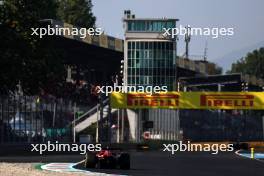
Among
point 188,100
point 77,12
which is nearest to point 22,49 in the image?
point 188,100

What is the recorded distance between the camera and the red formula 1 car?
2470 centimetres

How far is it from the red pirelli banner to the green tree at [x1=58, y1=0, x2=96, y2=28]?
149 ft

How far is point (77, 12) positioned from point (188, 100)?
1922 inches

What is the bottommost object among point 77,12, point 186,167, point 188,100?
point 186,167

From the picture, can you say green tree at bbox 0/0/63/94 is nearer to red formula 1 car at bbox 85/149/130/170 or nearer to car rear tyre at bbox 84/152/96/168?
car rear tyre at bbox 84/152/96/168

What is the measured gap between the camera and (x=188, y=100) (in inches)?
2088

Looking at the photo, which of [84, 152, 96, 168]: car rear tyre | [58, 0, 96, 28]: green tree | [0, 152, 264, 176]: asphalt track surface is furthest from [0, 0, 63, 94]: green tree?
[58, 0, 96, 28]: green tree

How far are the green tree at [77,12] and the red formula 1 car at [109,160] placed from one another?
239 feet

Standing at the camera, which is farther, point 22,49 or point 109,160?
point 22,49

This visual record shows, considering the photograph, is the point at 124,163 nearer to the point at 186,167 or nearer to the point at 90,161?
the point at 90,161

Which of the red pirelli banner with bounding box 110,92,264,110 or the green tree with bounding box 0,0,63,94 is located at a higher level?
the green tree with bounding box 0,0,63,94

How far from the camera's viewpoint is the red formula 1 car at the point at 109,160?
2470 cm

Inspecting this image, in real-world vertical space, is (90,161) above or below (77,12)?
below

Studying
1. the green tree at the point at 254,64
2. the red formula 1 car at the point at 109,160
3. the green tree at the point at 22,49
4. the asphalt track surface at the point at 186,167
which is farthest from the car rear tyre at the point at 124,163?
the green tree at the point at 254,64
